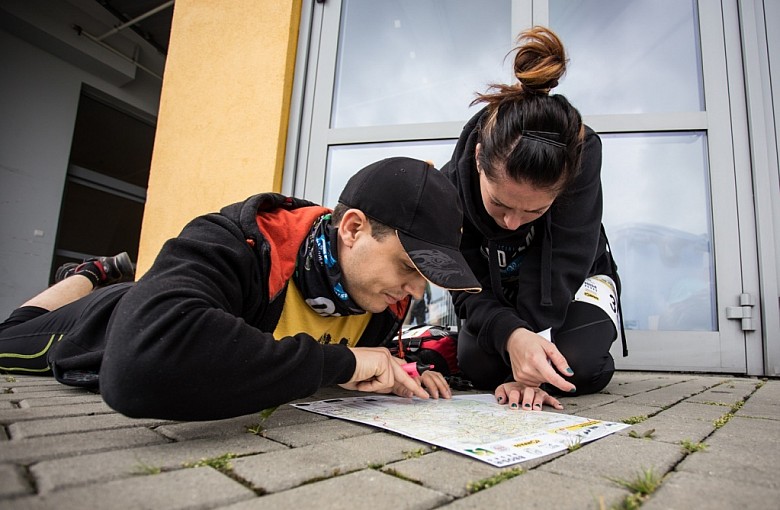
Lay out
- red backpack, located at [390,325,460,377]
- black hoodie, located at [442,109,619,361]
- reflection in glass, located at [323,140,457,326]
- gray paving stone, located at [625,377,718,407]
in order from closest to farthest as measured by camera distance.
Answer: gray paving stone, located at [625,377,718,407] → black hoodie, located at [442,109,619,361] → red backpack, located at [390,325,460,377] → reflection in glass, located at [323,140,457,326]

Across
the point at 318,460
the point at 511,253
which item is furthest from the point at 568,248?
the point at 318,460

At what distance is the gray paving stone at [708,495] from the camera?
25.2 inches

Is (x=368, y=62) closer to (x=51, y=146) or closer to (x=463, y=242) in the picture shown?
(x=463, y=242)

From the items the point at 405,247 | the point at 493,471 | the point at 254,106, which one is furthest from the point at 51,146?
the point at 493,471

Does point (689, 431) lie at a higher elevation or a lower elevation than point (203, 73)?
lower

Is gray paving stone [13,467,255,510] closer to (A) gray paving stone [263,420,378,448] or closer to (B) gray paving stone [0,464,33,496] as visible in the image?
(B) gray paving stone [0,464,33,496]

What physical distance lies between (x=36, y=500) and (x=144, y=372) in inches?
12.0

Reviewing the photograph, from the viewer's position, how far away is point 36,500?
0.57 m

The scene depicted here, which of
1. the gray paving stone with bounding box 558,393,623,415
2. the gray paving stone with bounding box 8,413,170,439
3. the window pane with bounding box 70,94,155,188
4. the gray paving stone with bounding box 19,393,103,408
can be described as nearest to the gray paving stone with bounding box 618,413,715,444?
the gray paving stone with bounding box 558,393,623,415

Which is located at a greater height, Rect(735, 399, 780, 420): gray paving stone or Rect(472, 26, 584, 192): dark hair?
Rect(472, 26, 584, 192): dark hair

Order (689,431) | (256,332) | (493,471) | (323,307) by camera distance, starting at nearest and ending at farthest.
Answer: (493,471)
(256,332)
(689,431)
(323,307)

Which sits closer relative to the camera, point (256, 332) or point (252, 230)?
point (256, 332)

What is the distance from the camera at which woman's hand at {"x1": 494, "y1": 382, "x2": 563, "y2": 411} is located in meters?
1.45

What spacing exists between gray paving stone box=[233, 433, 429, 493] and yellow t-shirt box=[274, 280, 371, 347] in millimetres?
521
